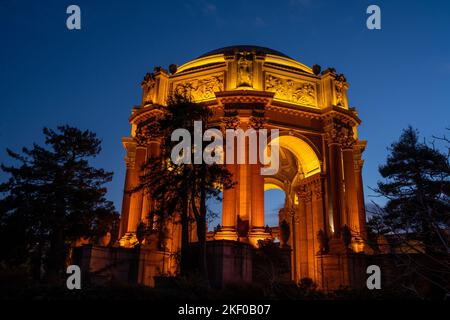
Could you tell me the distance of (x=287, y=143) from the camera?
30.8 meters

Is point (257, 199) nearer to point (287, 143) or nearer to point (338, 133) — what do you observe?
point (287, 143)

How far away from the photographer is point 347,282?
23375mm

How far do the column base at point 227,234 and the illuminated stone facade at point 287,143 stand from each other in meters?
0.06

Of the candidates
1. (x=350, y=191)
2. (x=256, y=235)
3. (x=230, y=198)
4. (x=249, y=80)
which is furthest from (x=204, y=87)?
(x=350, y=191)

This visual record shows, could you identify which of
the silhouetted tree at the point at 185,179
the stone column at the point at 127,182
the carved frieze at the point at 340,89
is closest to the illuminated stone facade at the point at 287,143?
the carved frieze at the point at 340,89

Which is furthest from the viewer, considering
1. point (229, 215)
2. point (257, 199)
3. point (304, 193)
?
point (304, 193)

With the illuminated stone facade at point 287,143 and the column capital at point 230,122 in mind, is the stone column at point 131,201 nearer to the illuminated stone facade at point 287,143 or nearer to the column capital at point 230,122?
the illuminated stone facade at point 287,143

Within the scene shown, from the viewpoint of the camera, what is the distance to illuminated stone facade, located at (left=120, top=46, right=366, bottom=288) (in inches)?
996

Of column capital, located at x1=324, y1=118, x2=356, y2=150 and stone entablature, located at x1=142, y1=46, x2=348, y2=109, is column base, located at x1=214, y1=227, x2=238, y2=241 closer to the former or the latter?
stone entablature, located at x1=142, y1=46, x2=348, y2=109

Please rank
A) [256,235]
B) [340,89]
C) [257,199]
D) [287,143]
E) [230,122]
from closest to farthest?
[256,235]
[257,199]
[230,122]
[287,143]
[340,89]

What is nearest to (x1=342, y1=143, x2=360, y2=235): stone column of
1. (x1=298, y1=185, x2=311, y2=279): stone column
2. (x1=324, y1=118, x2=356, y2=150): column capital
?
(x1=324, y1=118, x2=356, y2=150): column capital

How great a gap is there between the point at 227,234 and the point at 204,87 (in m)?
12.2

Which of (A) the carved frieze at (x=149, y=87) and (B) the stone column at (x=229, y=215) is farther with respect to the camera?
(A) the carved frieze at (x=149, y=87)

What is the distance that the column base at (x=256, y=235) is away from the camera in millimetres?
23500
